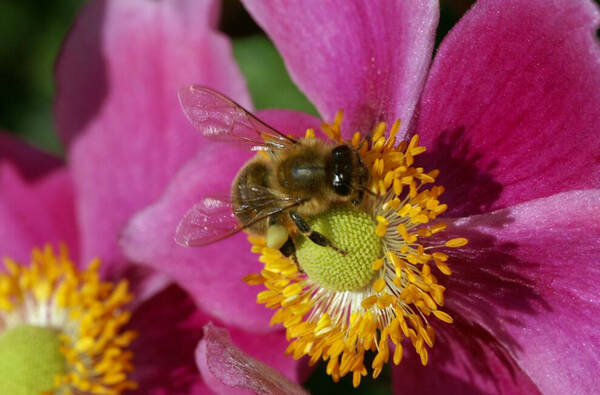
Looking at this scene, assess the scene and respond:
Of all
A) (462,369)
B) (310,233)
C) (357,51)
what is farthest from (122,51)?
(462,369)

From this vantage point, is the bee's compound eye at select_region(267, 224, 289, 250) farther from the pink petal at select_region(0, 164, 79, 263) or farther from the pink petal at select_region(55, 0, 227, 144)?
the pink petal at select_region(0, 164, 79, 263)

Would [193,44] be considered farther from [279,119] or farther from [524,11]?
[524,11]

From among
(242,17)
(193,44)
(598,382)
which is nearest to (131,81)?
(193,44)

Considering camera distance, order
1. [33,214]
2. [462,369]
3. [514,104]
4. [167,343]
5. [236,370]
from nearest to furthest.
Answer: [236,370], [514,104], [462,369], [167,343], [33,214]

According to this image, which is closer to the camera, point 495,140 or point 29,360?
point 495,140

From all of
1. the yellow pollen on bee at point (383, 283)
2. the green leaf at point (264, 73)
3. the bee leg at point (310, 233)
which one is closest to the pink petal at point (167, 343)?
the yellow pollen on bee at point (383, 283)

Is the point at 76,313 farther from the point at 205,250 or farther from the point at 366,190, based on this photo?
the point at 366,190
